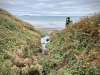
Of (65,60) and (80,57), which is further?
(65,60)

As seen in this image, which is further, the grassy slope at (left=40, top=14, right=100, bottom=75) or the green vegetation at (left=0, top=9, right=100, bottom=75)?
the green vegetation at (left=0, top=9, right=100, bottom=75)

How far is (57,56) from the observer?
12.7 meters

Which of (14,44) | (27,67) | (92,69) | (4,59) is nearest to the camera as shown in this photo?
(92,69)

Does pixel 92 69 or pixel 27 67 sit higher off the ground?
pixel 92 69

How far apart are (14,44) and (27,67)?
4.76 m

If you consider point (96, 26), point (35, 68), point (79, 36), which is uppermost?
point (96, 26)

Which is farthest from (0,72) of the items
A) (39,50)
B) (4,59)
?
(39,50)

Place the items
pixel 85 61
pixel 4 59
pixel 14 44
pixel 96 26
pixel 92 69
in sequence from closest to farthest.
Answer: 1. pixel 92 69
2. pixel 85 61
3. pixel 4 59
4. pixel 96 26
5. pixel 14 44

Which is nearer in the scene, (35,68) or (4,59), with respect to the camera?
(35,68)

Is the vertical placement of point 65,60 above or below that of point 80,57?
below

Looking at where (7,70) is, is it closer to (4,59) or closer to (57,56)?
(4,59)

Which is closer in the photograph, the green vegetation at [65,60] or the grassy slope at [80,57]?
the grassy slope at [80,57]

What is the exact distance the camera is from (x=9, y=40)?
49.5 feet

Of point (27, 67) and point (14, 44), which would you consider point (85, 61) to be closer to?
point (27, 67)
